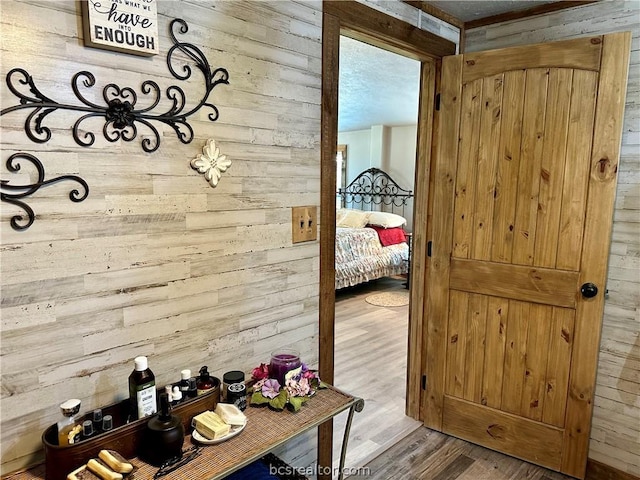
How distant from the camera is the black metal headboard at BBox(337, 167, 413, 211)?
686 cm

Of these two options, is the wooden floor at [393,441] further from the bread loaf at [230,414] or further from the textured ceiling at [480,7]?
the textured ceiling at [480,7]

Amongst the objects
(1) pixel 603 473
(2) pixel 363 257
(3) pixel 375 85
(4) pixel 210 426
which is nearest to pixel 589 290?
(1) pixel 603 473

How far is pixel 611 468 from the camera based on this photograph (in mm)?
2150

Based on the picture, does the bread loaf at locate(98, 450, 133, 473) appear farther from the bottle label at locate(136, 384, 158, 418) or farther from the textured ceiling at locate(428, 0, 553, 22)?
the textured ceiling at locate(428, 0, 553, 22)

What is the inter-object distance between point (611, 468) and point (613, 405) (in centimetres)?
31

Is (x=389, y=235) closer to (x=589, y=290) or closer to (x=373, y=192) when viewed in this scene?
(x=373, y=192)

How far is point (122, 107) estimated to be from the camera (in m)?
1.22

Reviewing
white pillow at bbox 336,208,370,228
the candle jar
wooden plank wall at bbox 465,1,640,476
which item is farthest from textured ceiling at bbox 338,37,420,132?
the candle jar

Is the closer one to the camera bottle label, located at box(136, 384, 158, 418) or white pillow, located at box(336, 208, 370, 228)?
bottle label, located at box(136, 384, 158, 418)

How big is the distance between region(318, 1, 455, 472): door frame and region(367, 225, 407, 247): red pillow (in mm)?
3100

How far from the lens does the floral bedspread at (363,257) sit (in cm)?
505

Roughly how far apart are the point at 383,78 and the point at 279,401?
3.24m

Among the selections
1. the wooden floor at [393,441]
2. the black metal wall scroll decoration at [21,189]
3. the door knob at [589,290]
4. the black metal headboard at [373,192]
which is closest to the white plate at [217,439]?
the black metal wall scroll decoration at [21,189]

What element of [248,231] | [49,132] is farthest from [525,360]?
[49,132]
